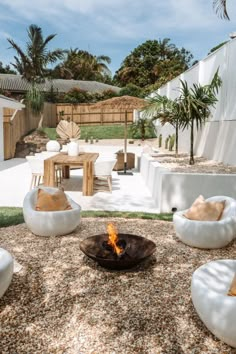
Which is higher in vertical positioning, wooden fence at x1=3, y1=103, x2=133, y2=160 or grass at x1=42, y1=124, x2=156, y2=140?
wooden fence at x1=3, y1=103, x2=133, y2=160

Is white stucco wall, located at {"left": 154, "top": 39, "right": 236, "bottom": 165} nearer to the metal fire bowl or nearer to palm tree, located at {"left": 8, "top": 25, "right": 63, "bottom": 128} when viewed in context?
the metal fire bowl

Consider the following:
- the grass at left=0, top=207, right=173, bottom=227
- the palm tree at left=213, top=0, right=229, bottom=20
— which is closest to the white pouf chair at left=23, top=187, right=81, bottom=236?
the grass at left=0, top=207, right=173, bottom=227

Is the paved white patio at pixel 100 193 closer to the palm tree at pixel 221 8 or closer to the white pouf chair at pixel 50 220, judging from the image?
the white pouf chair at pixel 50 220

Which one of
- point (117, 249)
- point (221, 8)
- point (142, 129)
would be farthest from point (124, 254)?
point (142, 129)

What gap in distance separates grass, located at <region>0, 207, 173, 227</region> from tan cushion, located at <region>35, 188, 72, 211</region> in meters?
1.20

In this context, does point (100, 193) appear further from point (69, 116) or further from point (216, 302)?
point (69, 116)

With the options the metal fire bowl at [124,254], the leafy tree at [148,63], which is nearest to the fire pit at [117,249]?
the metal fire bowl at [124,254]

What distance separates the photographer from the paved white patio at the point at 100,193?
6.94m

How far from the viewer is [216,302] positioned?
7.75ft

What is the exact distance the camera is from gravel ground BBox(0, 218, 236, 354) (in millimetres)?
2443

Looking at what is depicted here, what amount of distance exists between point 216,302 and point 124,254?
4.08 ft

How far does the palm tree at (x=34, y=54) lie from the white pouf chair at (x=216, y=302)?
22.9m

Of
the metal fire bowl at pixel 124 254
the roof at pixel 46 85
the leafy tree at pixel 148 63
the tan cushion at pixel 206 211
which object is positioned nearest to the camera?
the metal fire bowl at pixel 124 254

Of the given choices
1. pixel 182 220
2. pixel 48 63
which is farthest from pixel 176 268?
pixel 48 63
